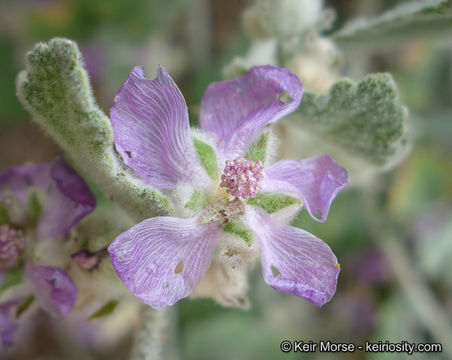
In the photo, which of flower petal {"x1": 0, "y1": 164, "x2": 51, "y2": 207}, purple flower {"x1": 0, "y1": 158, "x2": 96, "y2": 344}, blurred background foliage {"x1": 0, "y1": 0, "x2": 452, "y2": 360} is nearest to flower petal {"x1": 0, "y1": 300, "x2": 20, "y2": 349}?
purple flower {"x1": 0, "y1": 158, "x2": 96, "y2": 344}

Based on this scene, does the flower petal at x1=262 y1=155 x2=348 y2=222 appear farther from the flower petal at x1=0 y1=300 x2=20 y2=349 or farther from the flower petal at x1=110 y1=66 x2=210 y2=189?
the flower petal at x1=0 y1=300 x2=20 y2=349

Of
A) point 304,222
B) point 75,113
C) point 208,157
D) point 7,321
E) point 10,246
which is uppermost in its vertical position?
point 75,113

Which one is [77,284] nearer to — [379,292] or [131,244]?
[131,244]

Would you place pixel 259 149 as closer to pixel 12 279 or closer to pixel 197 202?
pixel 197 202

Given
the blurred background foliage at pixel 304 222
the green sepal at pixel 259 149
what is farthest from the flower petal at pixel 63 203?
the blurred background foliage at pixel 304 222

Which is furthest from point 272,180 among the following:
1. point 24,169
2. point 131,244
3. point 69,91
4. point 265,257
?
point 24,169

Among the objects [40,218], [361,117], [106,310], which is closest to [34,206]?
[40,218]
